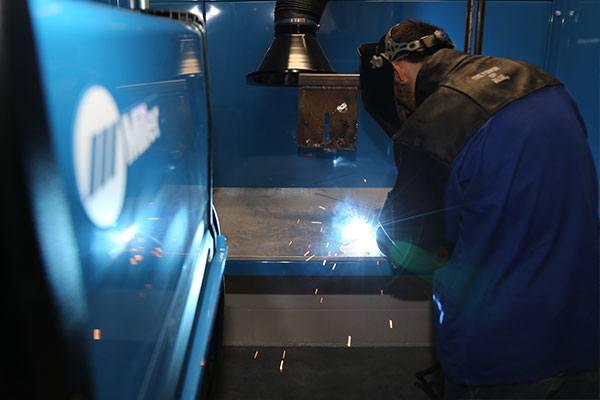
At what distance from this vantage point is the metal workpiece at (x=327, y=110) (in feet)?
6.13

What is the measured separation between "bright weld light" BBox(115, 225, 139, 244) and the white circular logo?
0.02 meters

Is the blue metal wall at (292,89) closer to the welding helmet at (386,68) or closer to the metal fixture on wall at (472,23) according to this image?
the metal fixture on wall at (472,23)

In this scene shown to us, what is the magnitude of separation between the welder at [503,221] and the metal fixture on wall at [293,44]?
2.56ft

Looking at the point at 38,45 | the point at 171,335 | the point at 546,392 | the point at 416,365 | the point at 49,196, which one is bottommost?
the point at 416,365

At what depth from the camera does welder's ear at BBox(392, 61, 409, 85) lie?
1.29 meters

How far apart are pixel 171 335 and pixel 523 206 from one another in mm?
714

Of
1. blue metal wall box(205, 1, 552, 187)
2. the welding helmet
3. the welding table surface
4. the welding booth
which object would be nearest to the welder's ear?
the welding helmet

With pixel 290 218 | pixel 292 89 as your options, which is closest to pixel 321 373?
pixel 290 218

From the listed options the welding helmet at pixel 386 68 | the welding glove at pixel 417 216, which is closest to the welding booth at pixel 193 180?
the welding helmet at pixel 386 68

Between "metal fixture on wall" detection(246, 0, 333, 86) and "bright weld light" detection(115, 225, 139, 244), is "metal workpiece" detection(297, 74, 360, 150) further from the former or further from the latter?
"bright weld light" detection(115, 225, 139, 244)

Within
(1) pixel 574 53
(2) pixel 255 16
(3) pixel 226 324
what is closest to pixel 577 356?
(1) pixel 574 53

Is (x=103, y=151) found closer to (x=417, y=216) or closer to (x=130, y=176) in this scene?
(x=130, y=176)

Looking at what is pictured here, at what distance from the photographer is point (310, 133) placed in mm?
1921

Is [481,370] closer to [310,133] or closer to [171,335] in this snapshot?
[171,335]
